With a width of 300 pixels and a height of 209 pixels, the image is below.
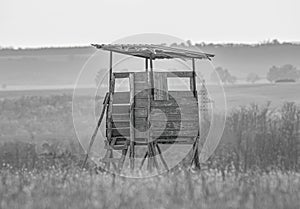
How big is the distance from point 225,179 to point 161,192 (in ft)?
4.90

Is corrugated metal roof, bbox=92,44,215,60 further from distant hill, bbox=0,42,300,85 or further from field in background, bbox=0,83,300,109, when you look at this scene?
distant hill, bbox=0,42,300,85

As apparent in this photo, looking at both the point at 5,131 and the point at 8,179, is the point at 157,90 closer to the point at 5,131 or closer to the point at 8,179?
the point at 8,179

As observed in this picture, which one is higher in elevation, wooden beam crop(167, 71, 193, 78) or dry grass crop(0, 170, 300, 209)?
wooden beam crop(167, 71, 193, 78)

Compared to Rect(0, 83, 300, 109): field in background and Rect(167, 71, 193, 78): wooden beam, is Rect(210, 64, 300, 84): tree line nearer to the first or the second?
Rect(0, 83, 300, 109): field in background

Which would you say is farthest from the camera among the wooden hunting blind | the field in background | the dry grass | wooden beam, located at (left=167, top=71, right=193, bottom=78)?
the field in background

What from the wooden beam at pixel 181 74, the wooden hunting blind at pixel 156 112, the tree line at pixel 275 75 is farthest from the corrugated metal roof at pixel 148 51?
the tree line at pixel 275 75

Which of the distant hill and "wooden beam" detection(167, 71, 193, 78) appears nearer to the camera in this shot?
"wooden beam" detection(167, 71, 193, 78)

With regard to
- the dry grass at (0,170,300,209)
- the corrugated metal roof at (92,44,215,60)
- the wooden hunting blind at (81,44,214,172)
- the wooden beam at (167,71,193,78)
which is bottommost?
the dry grass at (0,170,300,209)

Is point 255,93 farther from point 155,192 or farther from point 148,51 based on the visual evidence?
point 155,192

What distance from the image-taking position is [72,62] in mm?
90938

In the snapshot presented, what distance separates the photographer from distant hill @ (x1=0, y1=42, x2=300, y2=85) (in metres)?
89.8

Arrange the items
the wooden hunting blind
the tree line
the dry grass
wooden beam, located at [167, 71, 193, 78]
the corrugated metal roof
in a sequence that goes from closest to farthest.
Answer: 1. the dry grass
2. the corrugated metal roof
3. the wooden hunting blind
4. wooden beam, located at [167, 71, 193, 78]
5. the tree line

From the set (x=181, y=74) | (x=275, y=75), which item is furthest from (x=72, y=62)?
(x=181, y=74)

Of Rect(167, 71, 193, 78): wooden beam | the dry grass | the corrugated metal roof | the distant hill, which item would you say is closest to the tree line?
the distant hill
